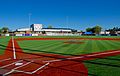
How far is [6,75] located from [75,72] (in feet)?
10.2

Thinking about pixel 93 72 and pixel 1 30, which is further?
pixel 1 30

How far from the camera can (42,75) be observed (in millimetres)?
7742

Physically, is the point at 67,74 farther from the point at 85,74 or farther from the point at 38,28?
the point at 38,28

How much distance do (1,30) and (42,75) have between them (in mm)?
161402

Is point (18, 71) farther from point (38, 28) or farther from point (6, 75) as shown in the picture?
point (38, 28)

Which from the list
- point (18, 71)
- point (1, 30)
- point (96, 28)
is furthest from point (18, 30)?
point (18, 71)

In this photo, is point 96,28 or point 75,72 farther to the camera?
point 96,28

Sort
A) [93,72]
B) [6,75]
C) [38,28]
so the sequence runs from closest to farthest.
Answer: [6,75] < [93,72] < [38,28]

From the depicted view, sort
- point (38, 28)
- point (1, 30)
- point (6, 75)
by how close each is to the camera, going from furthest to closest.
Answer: point (1, 30), point (38, 28), point (6, 75)

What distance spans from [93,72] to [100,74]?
1.45 feet

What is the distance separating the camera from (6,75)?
7.71 meters

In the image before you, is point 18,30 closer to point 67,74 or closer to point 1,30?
point 1,30

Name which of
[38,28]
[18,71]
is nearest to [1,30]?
[38,28]

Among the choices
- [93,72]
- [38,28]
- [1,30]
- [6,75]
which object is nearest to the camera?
[6,75]
